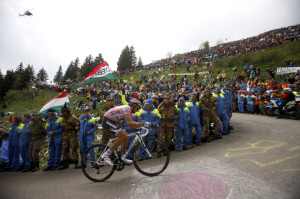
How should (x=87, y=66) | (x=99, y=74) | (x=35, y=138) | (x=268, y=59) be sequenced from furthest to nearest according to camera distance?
(x=87, y=66) < (x=268, y=59) < (x=99, y=74) < (x=35, y=138)

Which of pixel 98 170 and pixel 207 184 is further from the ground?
pixel 98 170

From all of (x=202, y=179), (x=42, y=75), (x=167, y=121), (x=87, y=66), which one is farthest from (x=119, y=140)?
(x=42, y=75)

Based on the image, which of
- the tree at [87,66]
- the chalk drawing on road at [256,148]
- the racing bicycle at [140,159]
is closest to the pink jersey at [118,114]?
the racing bicycle at [140,159]

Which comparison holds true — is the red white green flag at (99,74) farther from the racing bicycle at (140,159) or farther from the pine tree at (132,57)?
the pine tree at (132,57)

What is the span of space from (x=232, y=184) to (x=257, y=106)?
11704 millimetres

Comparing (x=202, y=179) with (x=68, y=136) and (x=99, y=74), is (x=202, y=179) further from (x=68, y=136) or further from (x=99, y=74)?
(x=99, y=74)

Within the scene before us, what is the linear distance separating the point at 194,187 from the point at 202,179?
416 mm

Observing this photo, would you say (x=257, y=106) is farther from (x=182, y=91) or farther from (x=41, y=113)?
(x=41, y=113)

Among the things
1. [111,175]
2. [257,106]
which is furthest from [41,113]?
[257,106]

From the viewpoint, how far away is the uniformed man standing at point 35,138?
6.16 m

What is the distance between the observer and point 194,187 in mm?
3461

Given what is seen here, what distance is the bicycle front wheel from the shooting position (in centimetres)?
422

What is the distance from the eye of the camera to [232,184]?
3477 millimetres

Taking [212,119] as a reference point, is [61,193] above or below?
below
